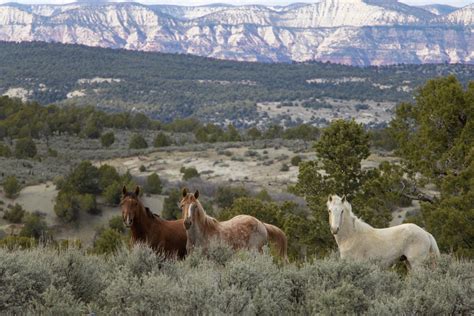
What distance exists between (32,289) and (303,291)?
3.01m

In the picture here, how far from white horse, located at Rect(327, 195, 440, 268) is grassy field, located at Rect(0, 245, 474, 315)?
5.71ft

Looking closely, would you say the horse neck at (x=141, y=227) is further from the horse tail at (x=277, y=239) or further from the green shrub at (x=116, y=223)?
the green shrub at (x=116, y=223)

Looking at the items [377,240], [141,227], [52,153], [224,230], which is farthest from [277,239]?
[52,153]

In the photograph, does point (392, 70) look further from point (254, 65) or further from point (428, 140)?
point (428, 140)

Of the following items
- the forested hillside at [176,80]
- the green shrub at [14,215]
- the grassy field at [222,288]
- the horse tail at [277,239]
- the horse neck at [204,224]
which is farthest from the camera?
the forested hillside at [176,80]

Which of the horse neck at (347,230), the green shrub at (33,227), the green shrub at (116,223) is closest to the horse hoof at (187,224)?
the horse neck at (347,230)

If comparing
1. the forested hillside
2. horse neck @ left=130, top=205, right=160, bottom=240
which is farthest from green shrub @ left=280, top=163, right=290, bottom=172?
the forested hillside

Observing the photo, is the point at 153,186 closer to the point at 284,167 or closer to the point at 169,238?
the point at 284,167

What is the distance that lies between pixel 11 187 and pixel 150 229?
33711mm

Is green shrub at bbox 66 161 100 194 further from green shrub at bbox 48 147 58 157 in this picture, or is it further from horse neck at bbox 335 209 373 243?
horse neck at bbox 335 209 373 243

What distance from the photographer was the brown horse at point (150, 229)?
36.3 ft

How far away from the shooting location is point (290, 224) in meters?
23.5

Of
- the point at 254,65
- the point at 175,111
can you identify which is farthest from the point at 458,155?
the point at 254,65

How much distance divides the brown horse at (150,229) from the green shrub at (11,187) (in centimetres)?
3336
